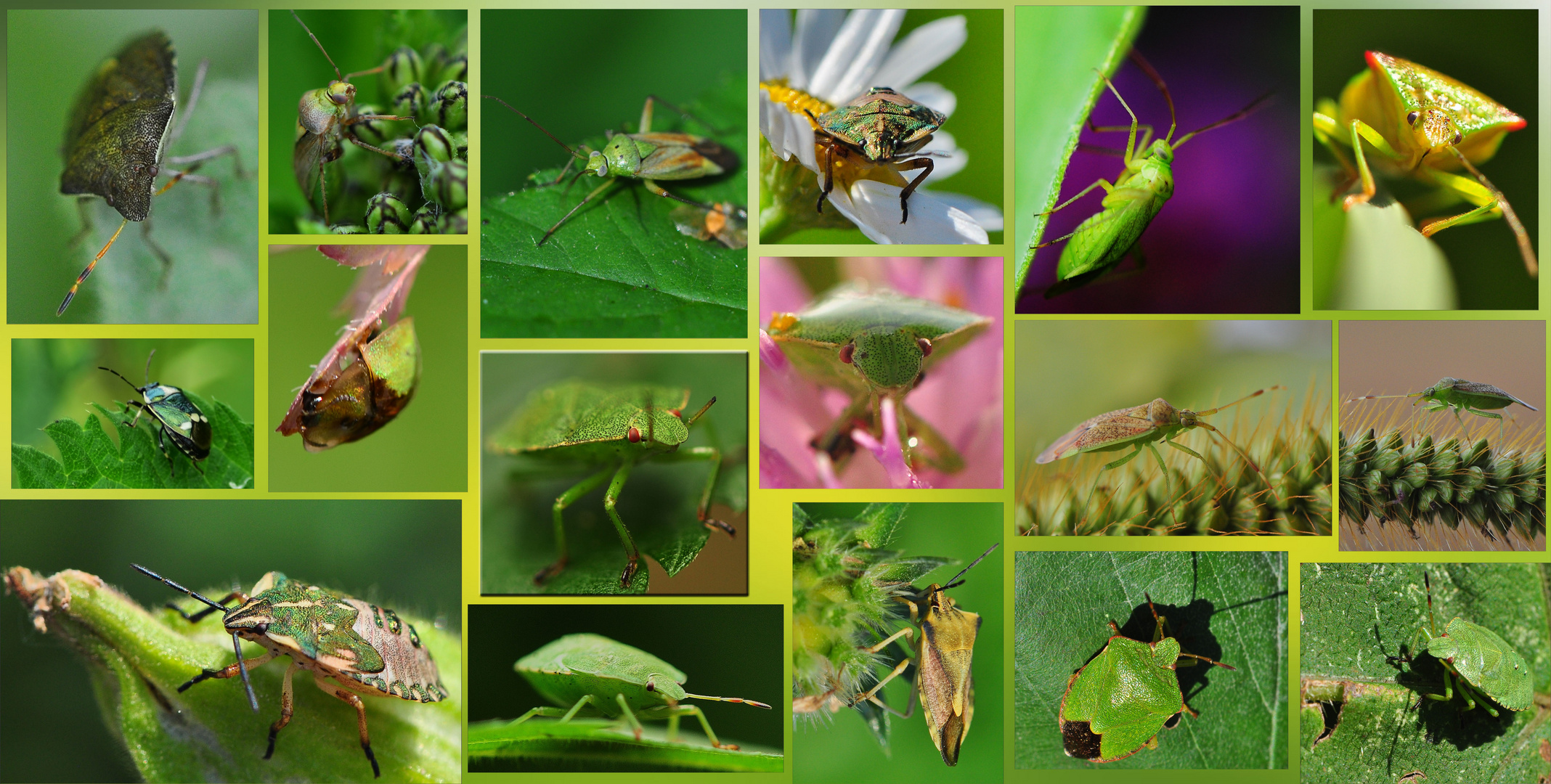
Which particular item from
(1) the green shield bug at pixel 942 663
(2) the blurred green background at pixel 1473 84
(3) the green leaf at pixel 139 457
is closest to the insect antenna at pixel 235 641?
(3) the green leaf at pixel 139 457

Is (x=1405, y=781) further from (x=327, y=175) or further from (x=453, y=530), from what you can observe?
(x=327, y=175)

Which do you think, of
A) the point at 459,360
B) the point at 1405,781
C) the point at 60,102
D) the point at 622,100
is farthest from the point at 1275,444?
the point at 60,102

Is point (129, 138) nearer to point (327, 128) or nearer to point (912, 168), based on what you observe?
point (327, 128)

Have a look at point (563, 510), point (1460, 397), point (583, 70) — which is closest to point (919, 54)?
point (583, 70)

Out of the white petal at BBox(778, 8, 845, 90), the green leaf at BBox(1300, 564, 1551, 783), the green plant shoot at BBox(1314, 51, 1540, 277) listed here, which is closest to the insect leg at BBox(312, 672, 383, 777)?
the white petal at BBox(778, 8, 845, 90)

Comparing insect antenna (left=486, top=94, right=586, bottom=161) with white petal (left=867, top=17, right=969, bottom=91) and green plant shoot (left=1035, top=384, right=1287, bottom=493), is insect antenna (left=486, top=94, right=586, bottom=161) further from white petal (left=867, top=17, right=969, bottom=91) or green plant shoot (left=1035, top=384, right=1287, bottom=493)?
green plant shoot (left=1035, top=384, right=1287, bottom=493)

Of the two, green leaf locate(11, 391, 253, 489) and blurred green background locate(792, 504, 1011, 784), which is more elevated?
green leaf locate(11, 391, 253, 489)
